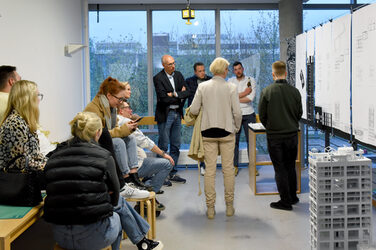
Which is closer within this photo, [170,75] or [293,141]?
[293,141]

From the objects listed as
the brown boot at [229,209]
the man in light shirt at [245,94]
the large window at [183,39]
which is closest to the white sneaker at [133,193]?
the brown boot at [229,209]

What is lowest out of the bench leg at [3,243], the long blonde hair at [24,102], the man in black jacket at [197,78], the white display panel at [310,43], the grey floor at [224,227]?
the grey floor at [224,227]

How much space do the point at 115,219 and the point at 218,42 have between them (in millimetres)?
5061

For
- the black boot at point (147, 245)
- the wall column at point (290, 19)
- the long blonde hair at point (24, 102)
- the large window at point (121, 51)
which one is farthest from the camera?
the large window at point (121, 51)

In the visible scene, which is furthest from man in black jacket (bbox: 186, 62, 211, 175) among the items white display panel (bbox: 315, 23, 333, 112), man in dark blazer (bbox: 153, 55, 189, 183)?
white display panel (bbox: 315, 23, 333, 112)

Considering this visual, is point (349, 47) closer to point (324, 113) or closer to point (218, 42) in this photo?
point (324, 113)

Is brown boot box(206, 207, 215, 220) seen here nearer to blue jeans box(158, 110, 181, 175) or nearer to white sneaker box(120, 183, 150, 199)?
white sneaker box(120, 183, 150, 199)

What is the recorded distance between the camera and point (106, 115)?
367 centimetres

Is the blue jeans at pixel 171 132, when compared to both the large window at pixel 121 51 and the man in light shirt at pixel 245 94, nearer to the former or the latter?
the man in light shirt at pixel 245 94

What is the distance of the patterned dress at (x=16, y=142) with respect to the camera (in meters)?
2.78

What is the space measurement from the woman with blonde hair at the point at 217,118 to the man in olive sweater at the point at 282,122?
0.44m

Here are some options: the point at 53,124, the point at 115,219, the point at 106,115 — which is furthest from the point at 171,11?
the point at 115,219

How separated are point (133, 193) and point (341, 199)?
1.58 m

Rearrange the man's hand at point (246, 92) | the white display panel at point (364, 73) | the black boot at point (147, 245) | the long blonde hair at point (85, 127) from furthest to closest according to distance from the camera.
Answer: the man's hand at point (246, 92) → the white display panel at point (364, 73) → the black boot at point (147, 245) → the long blonde hair at point (85, 127)
